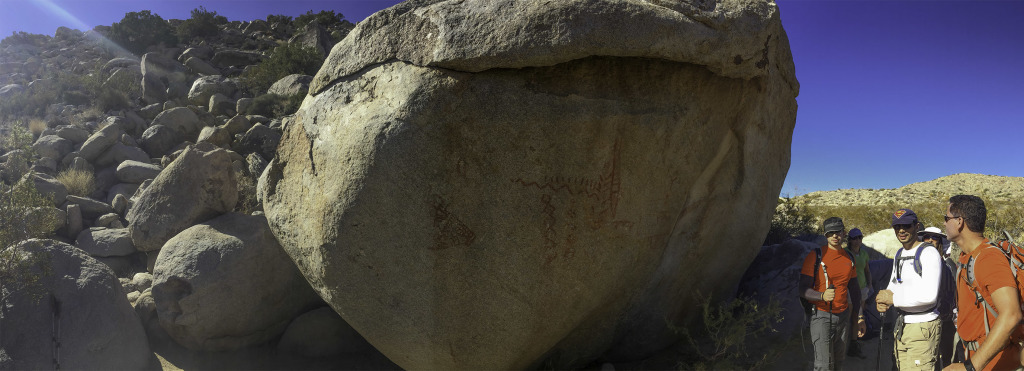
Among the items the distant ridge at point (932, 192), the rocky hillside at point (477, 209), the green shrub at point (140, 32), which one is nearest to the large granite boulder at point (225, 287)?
the rocky hillside at point (477, 209)

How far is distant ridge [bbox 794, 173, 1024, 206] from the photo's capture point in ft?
69.4

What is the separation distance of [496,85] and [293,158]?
1.68 metres

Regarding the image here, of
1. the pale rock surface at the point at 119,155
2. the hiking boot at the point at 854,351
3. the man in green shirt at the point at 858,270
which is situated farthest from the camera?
the pale rock surface at the point at 119,155

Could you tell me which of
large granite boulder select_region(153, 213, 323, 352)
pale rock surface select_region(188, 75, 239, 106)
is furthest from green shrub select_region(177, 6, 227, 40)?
large granite boulder select_region(153, 213, 323, 352)

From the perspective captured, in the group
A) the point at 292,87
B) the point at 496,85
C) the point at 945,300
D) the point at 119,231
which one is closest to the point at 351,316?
the point at 496,85

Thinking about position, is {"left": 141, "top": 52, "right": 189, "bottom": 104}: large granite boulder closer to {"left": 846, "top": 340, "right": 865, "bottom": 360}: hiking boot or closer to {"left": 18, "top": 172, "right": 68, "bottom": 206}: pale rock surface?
{"left": 18, "top": 172, "right": 68, "bottom": 206}: pale rock surface

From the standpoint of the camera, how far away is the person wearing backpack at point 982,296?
2.17 m

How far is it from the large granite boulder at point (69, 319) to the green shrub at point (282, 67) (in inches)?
347

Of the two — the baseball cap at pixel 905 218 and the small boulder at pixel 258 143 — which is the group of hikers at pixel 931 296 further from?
the small boulder at pixel 258 143

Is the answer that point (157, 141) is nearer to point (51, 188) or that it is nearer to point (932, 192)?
point (51, 188)

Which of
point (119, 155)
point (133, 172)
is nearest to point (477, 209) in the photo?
point (133, 172)

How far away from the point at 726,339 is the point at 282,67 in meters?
12.9

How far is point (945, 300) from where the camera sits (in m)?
3.74

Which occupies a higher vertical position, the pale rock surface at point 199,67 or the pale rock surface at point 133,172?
the pale rock surface at point 199,67
